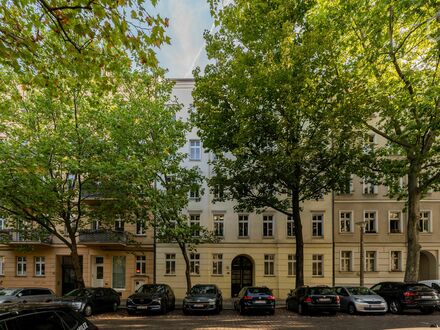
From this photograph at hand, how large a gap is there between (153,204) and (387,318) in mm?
12417

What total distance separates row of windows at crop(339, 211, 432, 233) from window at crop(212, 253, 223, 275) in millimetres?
9489

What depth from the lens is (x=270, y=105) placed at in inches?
819

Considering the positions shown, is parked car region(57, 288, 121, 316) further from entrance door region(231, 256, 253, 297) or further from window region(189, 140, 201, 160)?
window region(189, 140, 201, 160)

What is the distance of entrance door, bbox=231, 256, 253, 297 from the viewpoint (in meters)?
31.3

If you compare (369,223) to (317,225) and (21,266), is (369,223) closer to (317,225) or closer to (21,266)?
(317,225)

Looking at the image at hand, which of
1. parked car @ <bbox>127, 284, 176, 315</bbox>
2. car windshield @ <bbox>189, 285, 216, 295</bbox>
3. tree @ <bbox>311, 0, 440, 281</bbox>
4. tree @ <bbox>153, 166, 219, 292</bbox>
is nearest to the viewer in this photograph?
tree @ <bbox>311, 0, 440, 281</bbox>

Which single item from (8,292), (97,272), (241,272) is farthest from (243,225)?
(8,292)

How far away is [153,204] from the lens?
2161 cm

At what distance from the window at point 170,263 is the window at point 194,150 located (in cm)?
770

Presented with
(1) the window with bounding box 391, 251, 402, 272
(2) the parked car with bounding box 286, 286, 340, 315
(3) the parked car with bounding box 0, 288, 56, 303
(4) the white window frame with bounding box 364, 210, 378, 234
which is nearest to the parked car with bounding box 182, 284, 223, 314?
(2) the parked car with bounding box 286, 286, 340, 315

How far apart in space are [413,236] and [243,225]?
13.3 metres

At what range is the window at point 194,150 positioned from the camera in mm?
31922

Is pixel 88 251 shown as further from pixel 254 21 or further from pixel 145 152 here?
pixel 254 21

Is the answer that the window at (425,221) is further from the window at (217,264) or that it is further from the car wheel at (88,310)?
the car wheel at (88,310)
